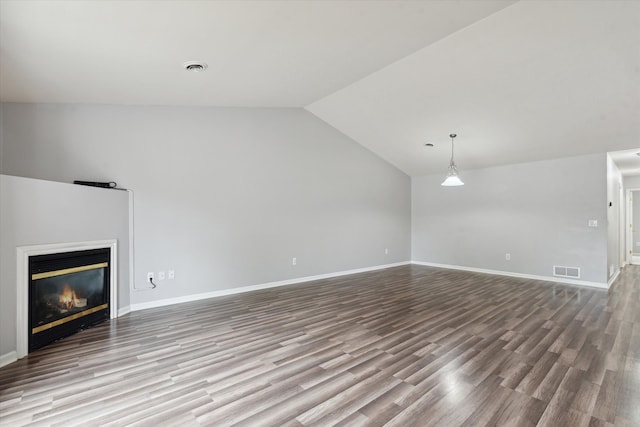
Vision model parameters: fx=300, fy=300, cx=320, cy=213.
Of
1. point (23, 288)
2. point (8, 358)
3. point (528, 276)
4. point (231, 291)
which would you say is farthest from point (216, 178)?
point (528, 276)

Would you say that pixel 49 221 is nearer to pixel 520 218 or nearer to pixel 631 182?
pixel 520 218

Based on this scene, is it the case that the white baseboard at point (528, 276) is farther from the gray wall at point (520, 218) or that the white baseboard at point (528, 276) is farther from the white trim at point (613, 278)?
the white trim at point (613, 278)

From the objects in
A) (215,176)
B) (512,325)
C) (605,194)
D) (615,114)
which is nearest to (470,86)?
(615,114)

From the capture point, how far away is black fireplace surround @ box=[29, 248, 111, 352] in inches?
118

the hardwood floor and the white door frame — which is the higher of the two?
the white door frame

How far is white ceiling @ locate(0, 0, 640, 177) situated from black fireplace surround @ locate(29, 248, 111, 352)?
74.7 inches

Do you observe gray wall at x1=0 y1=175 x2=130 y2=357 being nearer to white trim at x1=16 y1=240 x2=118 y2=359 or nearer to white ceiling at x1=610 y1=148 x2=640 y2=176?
white trim at x1=16 y1=240 x2=118 y2=359

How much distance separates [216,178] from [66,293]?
2.43 m

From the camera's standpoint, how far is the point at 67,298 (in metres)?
3.35

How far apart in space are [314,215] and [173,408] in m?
4.51

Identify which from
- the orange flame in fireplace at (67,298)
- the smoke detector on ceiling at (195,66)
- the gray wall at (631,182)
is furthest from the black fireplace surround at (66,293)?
the gray wall at (631,182)

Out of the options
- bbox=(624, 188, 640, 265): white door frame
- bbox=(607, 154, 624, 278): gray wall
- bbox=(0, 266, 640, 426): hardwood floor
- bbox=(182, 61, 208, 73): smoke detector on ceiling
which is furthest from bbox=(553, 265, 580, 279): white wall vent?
bbox=(182, 61, 208, 73): smoke detector on ceiling

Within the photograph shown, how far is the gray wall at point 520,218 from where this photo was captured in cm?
564

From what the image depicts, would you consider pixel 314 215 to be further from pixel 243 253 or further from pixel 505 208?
pixel 505 208
